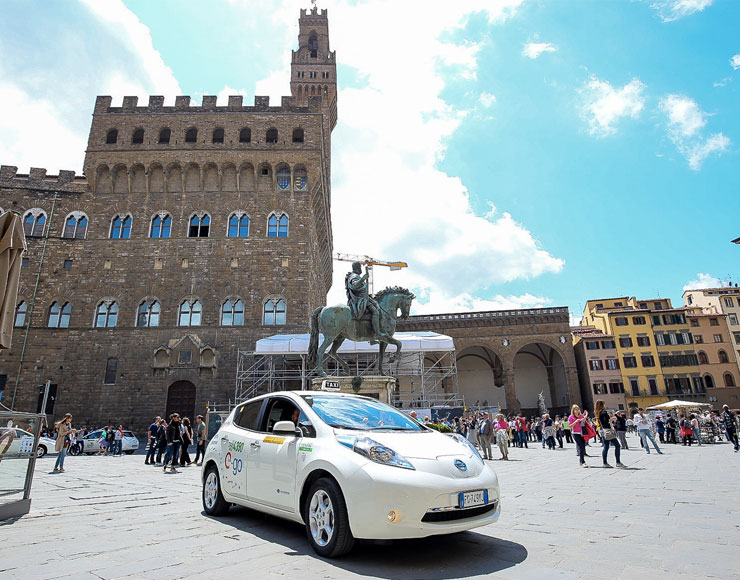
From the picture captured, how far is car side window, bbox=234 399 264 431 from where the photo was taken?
4.73m

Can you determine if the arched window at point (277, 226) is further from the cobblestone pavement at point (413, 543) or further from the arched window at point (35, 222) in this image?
the cobblestone pavement at point (413, 543)

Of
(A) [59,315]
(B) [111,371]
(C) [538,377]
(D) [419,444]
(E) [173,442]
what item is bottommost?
(E) [173,442]

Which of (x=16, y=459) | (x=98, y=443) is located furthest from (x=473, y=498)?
(x=98, y=443)

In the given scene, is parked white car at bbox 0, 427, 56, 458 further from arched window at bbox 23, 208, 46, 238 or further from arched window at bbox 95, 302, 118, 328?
arched window at bbox 23, 208, 46, 238

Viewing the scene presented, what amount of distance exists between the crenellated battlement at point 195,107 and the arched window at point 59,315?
41.3ft

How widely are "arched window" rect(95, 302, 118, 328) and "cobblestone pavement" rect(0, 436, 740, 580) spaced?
21276mm

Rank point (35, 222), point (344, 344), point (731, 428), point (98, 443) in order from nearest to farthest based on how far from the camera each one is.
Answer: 1. point (731, 428)
2. point (98, 443)
3. point (344, 344)
4. point (35, 222)

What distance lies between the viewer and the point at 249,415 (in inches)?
193

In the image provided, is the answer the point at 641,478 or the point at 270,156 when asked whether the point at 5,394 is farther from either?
the point at 641,478

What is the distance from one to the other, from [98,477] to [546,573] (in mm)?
9750

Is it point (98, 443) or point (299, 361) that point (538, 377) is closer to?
point (299, 361)

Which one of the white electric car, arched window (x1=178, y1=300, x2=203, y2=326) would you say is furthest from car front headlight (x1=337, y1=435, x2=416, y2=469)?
arched window (x1=178, y1=300, x2=203, y2=326)

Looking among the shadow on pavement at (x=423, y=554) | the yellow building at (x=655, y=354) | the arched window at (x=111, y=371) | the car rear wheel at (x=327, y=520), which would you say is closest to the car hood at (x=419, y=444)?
the car rear wheel at (x=327, y=520)

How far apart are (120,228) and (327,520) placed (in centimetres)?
2818
